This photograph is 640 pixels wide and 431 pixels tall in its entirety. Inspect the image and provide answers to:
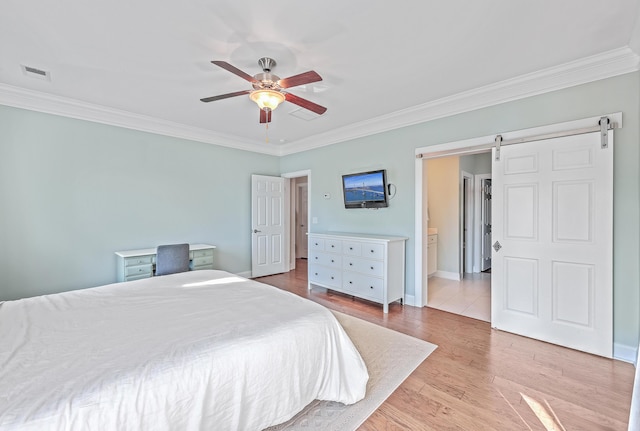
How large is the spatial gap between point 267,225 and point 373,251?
2539 millimetres

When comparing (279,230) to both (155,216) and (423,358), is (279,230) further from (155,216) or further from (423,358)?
(423,358)

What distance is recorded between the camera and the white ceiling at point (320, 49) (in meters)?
1.87

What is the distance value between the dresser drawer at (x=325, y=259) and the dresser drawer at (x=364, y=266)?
0.14m

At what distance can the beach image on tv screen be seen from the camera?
13.4 ft

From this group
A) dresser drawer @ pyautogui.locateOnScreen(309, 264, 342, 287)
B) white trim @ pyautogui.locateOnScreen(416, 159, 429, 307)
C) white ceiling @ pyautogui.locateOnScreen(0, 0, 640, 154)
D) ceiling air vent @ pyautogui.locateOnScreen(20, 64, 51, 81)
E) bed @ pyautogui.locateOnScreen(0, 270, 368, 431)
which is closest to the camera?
bed @ pyautogui.locateOnScreen(0, 270, 368, 431)

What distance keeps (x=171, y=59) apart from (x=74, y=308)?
2131 millimetres

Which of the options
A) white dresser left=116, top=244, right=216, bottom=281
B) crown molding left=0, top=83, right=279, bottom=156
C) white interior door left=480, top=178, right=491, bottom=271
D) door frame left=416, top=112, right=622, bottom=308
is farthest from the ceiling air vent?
white interior door left=480, top=178, right=491, bottom=271

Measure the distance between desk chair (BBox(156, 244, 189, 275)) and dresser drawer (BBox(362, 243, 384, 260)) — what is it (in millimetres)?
2408

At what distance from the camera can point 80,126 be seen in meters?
3.51

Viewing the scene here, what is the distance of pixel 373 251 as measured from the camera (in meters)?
3.65

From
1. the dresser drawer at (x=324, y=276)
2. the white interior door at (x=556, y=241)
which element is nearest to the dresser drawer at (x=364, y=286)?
the dresser drawer at (x=324, y=276)

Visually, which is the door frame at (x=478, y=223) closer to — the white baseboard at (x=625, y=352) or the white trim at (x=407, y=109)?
the white trim at (x=407, y=109)

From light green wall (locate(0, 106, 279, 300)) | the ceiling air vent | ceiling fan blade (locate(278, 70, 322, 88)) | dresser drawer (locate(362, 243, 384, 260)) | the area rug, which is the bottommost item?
the area rug

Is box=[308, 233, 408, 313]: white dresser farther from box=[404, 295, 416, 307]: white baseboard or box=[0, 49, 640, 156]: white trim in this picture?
box=[0, 49, 640, 156]: white trim
